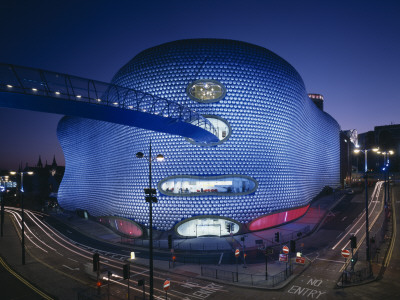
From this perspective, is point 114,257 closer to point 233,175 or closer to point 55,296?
point 55,296

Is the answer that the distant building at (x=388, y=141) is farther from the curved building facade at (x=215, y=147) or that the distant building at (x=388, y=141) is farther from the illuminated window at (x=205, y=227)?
the illuminated window at (x=205, y=227)

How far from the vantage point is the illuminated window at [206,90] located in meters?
34.1

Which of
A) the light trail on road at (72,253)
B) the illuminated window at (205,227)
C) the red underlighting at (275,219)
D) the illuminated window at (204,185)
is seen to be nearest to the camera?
the light trail on road at (72,253)

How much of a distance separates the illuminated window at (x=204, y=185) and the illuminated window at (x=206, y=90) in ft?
33.4

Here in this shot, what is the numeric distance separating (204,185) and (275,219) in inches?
455

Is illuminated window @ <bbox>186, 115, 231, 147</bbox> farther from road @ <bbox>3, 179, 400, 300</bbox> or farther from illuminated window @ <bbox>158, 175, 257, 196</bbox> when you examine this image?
road @ <bbox>3, 179, 400, 300</bbox>

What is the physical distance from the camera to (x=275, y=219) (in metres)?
36.7

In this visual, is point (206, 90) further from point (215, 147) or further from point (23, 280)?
point (23, 280)

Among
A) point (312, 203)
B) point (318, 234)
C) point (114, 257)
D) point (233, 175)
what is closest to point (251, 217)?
point (233, 175)

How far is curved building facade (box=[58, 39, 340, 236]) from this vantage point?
33.1 meters

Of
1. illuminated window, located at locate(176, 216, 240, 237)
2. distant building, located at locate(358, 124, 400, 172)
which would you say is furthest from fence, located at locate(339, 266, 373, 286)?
distant building, located at locate(358, 124, 400, 172)

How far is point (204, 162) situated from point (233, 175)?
4.08 metres

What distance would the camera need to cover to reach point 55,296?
15.2 meters

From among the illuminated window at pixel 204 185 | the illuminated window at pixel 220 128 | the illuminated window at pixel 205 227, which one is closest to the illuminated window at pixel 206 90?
the illuminated window at pixel 220 128
